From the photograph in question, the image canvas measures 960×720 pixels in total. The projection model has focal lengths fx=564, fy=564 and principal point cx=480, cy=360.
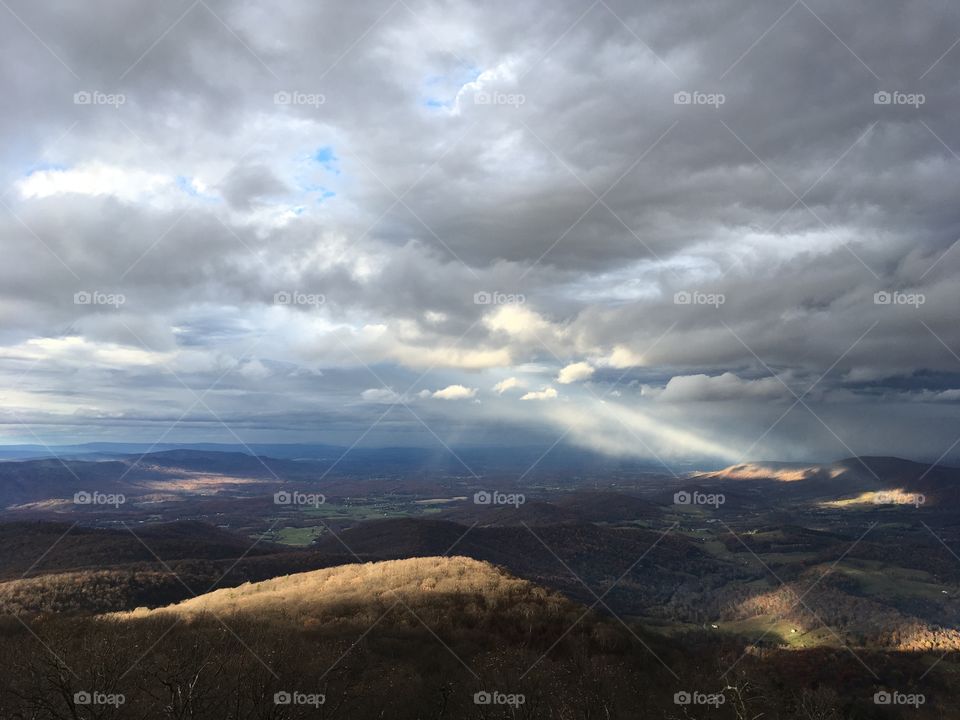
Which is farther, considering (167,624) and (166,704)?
(167,624)

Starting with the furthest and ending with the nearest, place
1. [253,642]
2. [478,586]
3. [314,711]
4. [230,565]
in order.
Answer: [230,565], [478,586], [253,642], [314,711]

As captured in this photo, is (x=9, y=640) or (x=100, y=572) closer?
(x=9, y=640)

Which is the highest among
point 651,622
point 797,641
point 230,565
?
point 230,565

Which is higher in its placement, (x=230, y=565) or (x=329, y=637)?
(x=329, y=637)

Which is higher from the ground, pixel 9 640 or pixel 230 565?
pixel 9 640

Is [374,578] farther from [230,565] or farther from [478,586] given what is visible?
[230,565]

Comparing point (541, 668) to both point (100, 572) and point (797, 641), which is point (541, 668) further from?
point (797, 641)

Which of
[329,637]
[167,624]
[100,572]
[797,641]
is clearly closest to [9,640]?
[167,624]

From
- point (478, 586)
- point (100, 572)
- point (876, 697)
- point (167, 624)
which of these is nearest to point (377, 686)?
point (167, 624)

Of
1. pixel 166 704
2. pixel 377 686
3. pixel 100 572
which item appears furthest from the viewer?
pixel 100 572

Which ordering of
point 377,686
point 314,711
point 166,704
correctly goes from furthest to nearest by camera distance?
point 377,686, point 314,711, point 166,704
